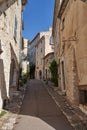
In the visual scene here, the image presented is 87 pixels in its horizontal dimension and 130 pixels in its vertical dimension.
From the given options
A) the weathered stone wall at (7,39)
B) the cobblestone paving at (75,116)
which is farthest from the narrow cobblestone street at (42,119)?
the weathered stone wall at (7,39)

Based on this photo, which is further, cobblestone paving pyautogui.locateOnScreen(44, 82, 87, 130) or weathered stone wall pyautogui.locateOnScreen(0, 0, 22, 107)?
weathered stone wall pyautogui.locateOnScreen(0, 0, 22, 107)

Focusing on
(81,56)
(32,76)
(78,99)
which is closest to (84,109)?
(78,99)

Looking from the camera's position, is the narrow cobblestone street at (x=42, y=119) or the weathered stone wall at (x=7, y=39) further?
the weathered stone wall at (x=7, y=39)

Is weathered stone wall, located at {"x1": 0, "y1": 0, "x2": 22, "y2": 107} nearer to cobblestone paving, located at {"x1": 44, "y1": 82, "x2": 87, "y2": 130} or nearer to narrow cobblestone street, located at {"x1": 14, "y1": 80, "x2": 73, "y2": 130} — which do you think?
narrow cobblestone street, located at {"x1": 14, "y1": 80, "x2": 73, "y2": 130}

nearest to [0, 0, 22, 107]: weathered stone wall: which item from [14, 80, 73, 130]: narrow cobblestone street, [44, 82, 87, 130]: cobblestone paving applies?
[14, 80, 73, 130]: narrow cobblestone street

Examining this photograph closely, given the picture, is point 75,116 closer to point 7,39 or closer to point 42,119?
point 42,119

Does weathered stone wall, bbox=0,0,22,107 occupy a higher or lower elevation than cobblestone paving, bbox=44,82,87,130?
higher

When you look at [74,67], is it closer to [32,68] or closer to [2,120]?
[2,120]

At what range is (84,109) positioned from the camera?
713 cm

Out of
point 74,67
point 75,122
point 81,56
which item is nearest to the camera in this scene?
point 75,122

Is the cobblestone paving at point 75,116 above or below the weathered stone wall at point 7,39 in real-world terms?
below

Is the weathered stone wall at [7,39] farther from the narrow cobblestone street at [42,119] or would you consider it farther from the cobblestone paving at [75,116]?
the cobblestone paving at [75,116]

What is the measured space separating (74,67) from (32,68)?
31870 mm

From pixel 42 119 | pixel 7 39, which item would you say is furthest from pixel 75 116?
pixel 7 39
